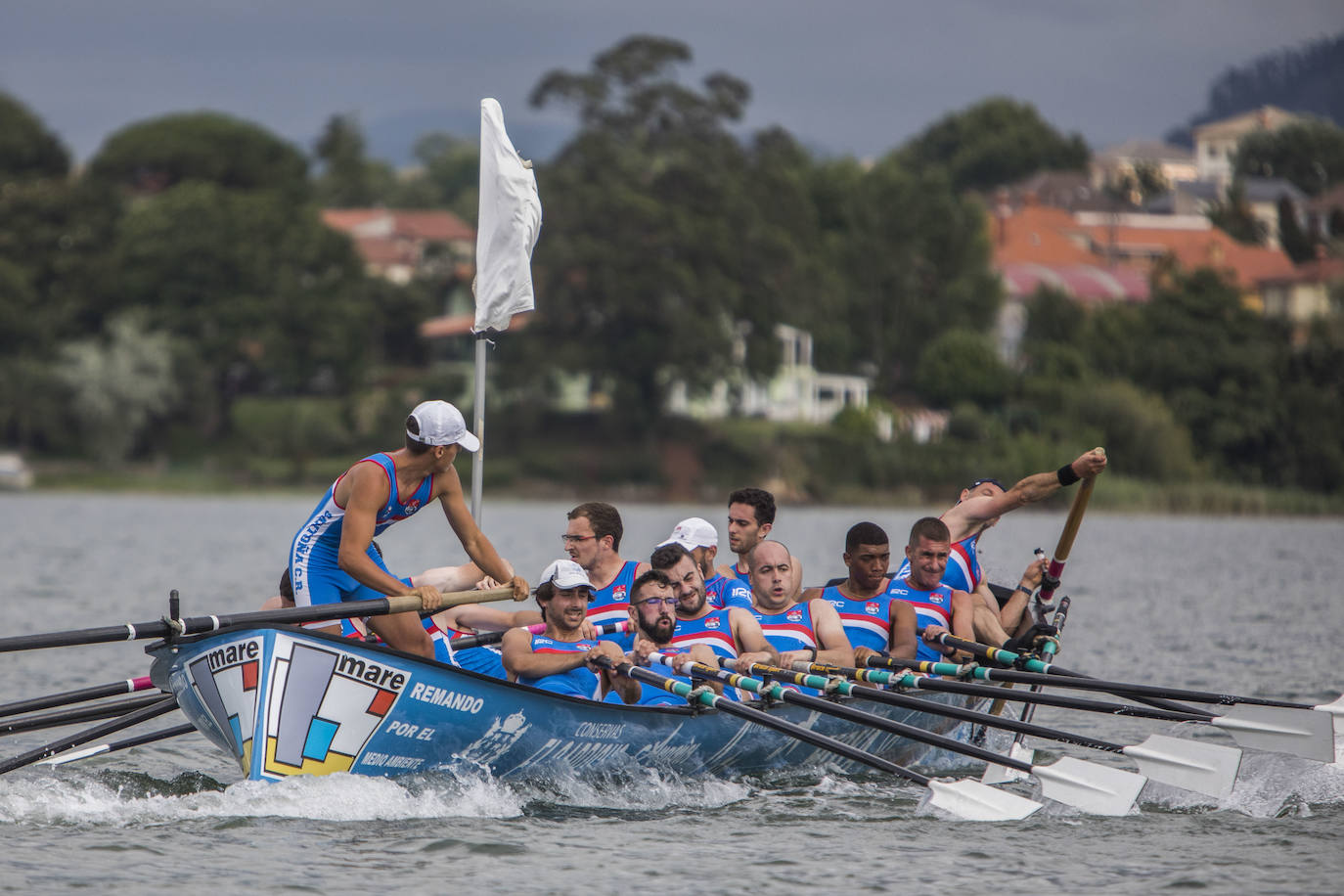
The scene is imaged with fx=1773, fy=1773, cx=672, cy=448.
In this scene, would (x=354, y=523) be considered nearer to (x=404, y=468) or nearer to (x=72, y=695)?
(x=404, y=468)

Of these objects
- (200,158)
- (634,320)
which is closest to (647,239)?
(634,320)

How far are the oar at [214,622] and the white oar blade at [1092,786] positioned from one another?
12.0 feet

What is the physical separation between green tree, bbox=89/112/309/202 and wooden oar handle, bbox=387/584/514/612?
6803 cm

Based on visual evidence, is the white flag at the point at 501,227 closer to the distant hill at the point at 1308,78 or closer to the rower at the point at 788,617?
the rower at the point at 788,617

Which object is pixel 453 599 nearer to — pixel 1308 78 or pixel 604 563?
pixel 604 563

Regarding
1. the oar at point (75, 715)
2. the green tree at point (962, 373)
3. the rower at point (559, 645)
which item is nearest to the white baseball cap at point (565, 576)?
the rower at point (559, 645)

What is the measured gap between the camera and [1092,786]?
10.0m

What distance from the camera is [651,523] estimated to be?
5169 cm

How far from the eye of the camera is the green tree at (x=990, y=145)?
124438 millimetres

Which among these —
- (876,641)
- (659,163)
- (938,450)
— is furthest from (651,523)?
(876,641)

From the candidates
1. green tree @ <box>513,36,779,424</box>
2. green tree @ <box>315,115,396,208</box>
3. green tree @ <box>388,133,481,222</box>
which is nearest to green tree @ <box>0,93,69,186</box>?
green tree @ <box>513,36,779,424</box>

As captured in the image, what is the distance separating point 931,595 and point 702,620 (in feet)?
6.15

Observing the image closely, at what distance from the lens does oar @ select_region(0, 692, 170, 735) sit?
10.1 metres

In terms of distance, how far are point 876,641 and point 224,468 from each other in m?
55.0
